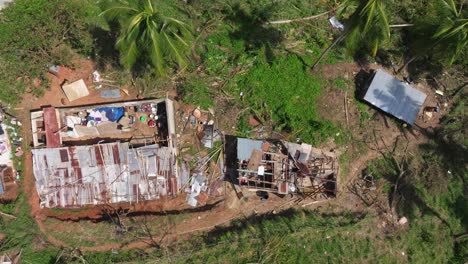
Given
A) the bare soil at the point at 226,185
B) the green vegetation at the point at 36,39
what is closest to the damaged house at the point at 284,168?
the bare soil at the point at 226,185

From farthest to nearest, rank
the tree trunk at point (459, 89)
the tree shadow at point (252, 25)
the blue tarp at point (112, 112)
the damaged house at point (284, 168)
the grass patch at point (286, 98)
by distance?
the tree trunk at point (459, 89), the tree shadow at point (252, 25), the grass patch at point (286, 98), the blue tarp at point (112, 112), the damaged house at point (284, 168)

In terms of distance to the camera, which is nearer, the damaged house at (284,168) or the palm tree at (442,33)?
the palm tree at (442,33)

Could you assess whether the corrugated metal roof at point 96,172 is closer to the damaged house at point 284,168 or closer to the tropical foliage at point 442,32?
the damaged house at point 284,168

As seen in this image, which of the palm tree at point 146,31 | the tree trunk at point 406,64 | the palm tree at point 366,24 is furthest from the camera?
the tree trunk at point 406,64

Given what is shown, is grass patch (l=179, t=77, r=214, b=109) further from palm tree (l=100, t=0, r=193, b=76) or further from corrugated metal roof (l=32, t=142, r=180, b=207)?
palm tree (l=100, t=0, r=193, b=76)

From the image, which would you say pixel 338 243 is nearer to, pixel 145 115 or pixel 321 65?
pixel 321 65

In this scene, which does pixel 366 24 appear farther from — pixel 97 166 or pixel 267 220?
pixel 97 166

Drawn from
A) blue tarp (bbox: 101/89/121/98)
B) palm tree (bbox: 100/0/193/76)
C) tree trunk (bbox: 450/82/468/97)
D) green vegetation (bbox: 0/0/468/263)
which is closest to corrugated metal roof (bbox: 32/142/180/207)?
green vegetation (bbox: 0/0/468/263)
